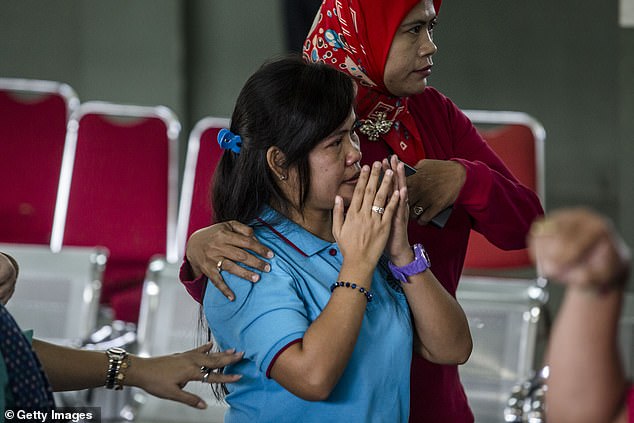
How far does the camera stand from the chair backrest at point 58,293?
9.96 feet

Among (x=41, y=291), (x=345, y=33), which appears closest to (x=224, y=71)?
(x=41, y=291)

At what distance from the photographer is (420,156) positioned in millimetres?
1841

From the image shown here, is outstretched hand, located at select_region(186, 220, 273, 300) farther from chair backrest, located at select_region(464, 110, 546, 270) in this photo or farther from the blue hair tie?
chair backrest, located at select_region(464, 110, 546, 270)

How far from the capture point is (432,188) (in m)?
1.68

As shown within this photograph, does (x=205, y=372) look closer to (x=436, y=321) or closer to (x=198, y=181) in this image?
(x=436, y=321)

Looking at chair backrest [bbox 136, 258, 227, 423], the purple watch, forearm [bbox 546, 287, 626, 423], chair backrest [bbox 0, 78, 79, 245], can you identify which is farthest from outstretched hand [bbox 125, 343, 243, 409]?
chair backrest [bbox 0, 78, 79, 245]

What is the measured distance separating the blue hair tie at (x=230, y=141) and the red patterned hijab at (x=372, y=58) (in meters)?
0.20

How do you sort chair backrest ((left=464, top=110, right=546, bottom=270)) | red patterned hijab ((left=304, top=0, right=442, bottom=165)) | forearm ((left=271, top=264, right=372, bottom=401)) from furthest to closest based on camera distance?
chair backrest ((left=464, top=110, right=546, bottom=270))
red patterned hijab ((left=304, top=0, right=442, bottom=165))
forearm ((left=271, top=264, right=372, bottom=401))

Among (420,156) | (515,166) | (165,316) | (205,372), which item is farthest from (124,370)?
(515,166)

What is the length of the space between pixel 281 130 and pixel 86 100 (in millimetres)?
3430

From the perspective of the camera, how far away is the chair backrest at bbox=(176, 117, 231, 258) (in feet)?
12.0

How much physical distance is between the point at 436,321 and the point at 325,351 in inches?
8.9

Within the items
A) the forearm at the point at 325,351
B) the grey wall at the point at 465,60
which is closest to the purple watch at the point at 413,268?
the forearm at the point at 325,351

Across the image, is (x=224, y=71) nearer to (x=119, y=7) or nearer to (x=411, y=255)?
(x=119, y=7)
